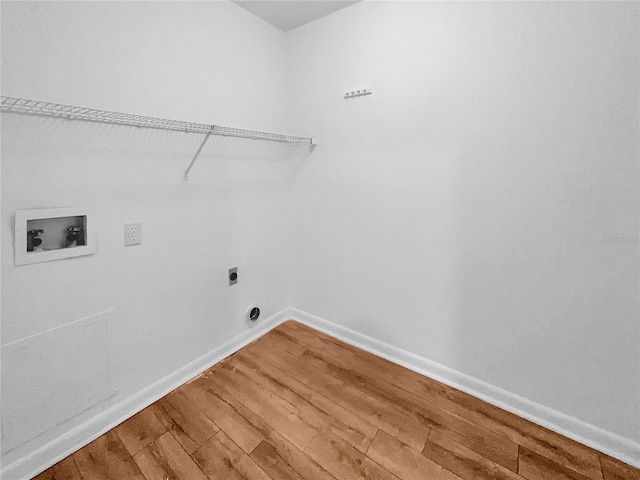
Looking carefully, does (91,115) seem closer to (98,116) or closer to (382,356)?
(98,116)

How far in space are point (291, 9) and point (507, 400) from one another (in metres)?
2.72

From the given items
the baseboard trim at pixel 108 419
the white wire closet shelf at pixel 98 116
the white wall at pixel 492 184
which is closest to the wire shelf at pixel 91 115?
the white wire closet shelf at pixel 98 116

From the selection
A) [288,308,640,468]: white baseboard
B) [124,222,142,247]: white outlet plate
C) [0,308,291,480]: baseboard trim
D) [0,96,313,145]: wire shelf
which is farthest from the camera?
[124,222,142,247]: white outlet plate

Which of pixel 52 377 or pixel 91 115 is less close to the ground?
pixel 91 115

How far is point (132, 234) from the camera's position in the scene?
150 centimetres

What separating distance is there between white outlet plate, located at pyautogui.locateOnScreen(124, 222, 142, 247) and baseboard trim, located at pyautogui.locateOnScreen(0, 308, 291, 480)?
814 millimetres

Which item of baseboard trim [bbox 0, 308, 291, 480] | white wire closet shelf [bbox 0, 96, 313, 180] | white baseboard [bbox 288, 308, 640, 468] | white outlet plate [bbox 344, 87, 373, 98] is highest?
white outlet plate [bbox 344, 87, 373, 98]

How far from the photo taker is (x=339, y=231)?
2184 mm

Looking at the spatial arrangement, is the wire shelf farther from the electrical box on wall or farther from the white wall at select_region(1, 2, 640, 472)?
the electrical box on wall

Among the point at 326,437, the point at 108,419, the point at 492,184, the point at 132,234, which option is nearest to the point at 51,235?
the point at 132,234

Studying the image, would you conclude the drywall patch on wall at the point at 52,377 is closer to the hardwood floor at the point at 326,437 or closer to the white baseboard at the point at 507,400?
the hardwood floor at the point at 326,437

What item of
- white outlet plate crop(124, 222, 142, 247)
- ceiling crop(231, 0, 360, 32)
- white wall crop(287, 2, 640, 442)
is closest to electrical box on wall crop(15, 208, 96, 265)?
white outlet plate crop(124, 222, 142, 247)

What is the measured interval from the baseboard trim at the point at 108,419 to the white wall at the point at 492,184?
99 centimetres

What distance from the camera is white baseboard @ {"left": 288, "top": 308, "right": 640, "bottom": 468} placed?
133 centimetres
